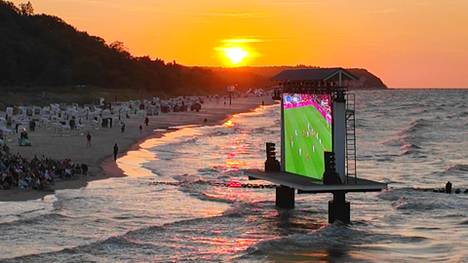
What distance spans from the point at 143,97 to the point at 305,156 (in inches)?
→ 4409

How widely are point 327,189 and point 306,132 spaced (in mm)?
3256

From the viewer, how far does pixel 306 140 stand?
24406mm

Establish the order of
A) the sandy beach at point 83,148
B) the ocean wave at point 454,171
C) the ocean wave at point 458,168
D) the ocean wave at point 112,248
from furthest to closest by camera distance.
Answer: the ocean wave at point 458,168 < the ocean wave at point 454,171 < the sandy beach at point 83,148 < the ocean wave at point 112,248

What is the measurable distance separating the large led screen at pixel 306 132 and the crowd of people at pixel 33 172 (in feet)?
29.4

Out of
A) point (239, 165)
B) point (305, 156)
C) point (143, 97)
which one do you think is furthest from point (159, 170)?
point (143, 97)

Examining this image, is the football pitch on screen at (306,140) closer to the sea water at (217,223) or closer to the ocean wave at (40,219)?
the sea water at (217,223)

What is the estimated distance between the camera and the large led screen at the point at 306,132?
2290 centimetres

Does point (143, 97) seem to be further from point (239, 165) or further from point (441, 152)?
point (239, 165)

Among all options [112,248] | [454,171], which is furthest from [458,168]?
[112,248]

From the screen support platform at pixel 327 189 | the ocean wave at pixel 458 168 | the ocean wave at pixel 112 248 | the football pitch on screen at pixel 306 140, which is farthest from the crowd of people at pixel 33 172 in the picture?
→ the ocean wave at pixel 458 168

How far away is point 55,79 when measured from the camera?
404 feet

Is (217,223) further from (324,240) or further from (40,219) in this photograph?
(40,219)

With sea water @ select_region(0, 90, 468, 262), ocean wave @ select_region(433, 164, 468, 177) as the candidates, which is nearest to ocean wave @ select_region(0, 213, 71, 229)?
sea water @ select_region(0, 90, 468, 262)

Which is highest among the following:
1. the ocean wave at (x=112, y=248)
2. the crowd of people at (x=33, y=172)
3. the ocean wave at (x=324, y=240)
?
the crowd of people at (x=33, y=172)
